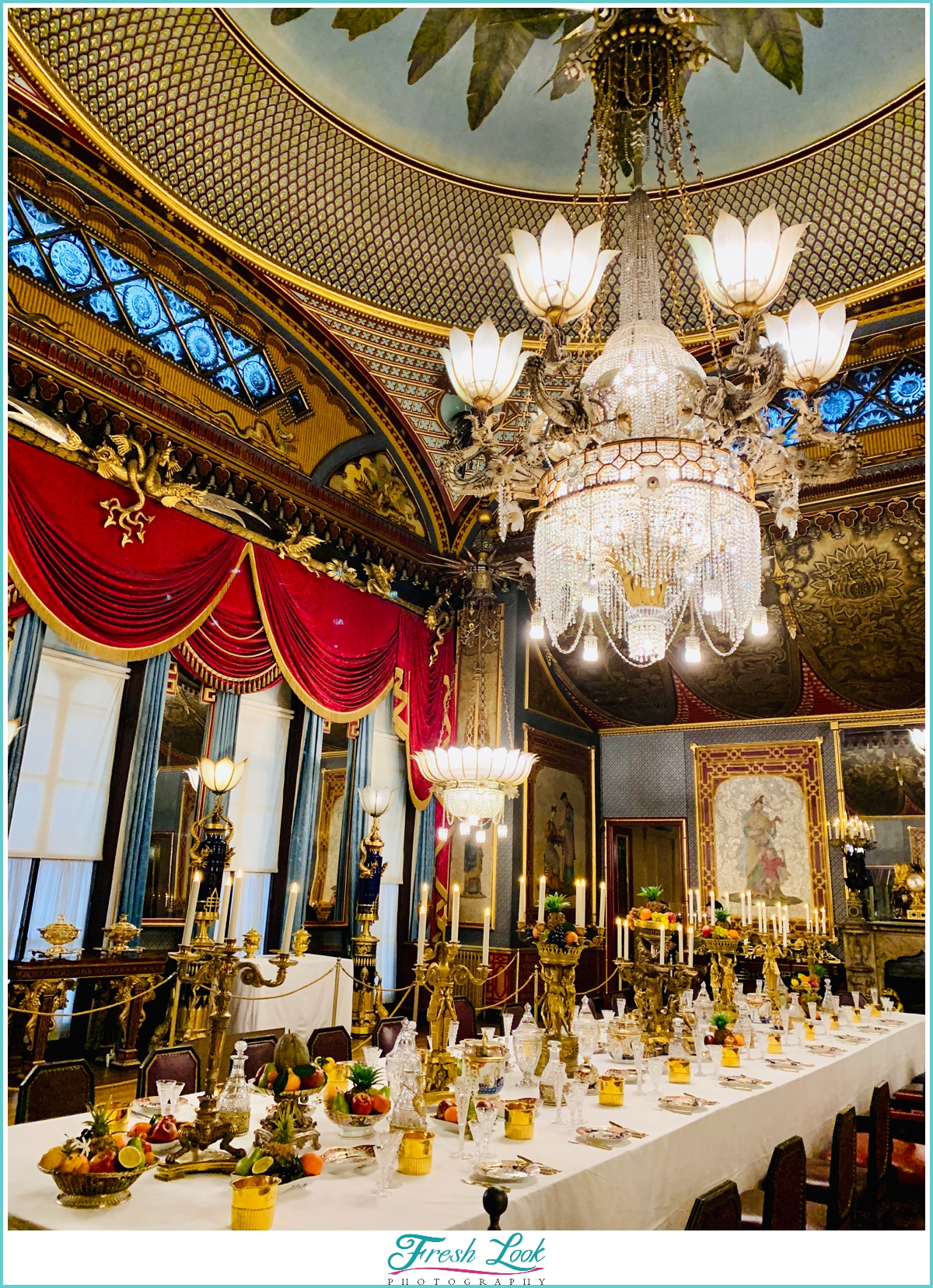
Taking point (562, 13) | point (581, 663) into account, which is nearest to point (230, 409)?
Answer: point (562, 13)

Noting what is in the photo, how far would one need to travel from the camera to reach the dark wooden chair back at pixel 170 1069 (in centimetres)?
373

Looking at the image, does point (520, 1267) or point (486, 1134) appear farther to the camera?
point (486, 1134)

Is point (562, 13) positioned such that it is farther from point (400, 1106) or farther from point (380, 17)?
point (400, 1106)

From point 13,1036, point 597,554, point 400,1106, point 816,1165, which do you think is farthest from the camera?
point 13,1036

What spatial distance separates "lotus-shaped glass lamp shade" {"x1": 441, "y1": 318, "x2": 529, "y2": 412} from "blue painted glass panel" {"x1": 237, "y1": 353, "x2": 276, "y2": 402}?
3.95m

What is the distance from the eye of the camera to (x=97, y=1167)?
7.48ft

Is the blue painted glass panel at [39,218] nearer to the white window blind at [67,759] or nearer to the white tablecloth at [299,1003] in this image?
the white window blind at [67,759]

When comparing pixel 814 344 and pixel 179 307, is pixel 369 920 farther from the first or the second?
pixel 179 307

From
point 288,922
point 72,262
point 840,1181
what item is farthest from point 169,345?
point 840,1181

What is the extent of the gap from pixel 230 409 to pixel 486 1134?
21.1ft

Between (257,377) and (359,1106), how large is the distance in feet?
21.9

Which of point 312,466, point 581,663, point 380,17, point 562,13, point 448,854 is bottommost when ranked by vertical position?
point 448,854

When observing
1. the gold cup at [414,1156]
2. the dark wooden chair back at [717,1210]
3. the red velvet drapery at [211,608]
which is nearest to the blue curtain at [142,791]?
the red velvet drapery at [211,608]

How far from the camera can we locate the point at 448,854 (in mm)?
9492
